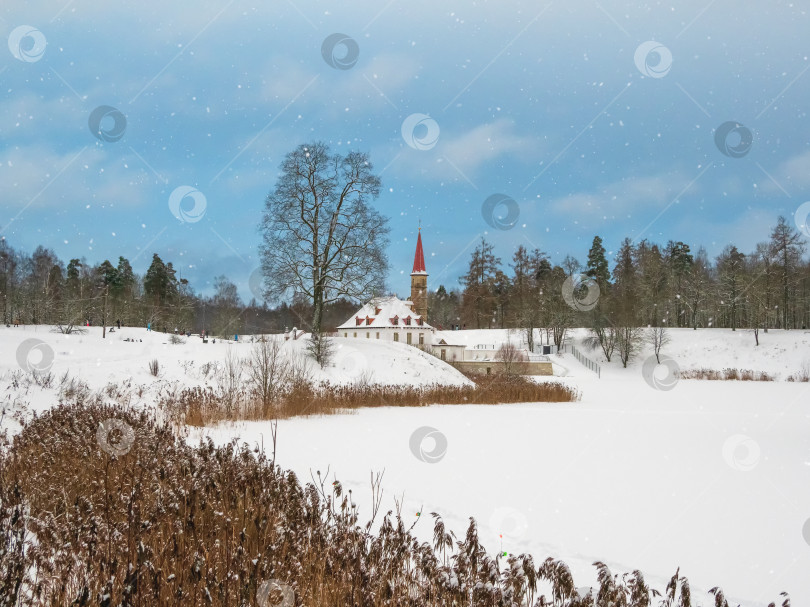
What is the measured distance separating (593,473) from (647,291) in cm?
5554

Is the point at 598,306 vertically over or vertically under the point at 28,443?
over

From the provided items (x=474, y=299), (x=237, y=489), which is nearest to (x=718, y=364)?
(x=474, y=299)

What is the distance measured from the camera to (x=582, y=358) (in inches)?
2004

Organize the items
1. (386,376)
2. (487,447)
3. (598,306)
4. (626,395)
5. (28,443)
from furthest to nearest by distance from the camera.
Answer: (598,306), (626,395), (386,376), (487,447), (28,443)

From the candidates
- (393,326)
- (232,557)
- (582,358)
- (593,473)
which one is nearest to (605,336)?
(582,358)

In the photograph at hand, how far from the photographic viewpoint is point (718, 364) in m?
47.1

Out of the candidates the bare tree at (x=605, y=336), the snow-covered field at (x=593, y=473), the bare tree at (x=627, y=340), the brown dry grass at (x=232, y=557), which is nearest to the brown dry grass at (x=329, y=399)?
the snow-covered field at (x=593, y=473)

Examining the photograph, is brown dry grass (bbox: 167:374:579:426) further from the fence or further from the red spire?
the red spire

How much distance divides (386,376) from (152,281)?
212ft

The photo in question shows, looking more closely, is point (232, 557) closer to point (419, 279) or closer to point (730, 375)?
point (730, 375)

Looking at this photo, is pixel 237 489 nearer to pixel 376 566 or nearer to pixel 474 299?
pixel 376 566

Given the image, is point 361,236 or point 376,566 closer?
point 376,566

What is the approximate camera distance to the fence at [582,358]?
47419 millimetres

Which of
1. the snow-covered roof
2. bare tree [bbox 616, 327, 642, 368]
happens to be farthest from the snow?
bare tree [bbox 616, 327, 642, 368]
